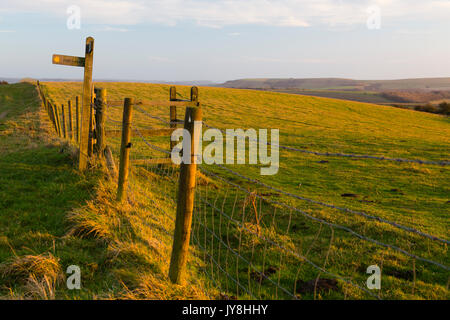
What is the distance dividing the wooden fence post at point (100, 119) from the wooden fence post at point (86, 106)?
0.18 m

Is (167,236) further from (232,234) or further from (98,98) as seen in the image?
(98,98)

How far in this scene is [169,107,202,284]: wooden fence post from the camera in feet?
11.5

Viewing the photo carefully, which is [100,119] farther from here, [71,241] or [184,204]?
[184,204]

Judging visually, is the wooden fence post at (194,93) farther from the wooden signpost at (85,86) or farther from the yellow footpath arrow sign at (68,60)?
the yellow footpath arrow sign at (68,60)

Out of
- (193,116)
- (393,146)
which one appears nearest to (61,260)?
(193,116)

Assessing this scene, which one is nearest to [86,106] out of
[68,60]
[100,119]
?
[100,119]

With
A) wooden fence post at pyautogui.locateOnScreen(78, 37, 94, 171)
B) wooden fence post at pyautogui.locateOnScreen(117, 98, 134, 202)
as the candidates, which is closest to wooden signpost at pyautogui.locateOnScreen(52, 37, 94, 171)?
wooden fence post at pyautogui.locateOnScreen(78, 37, 94, 171)

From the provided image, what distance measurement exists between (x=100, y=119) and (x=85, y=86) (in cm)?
76

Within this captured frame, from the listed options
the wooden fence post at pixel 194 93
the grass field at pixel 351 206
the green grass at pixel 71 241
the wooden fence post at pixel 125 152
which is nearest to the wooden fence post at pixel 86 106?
the green grass at pixel 71 241

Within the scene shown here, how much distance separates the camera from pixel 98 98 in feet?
25.6

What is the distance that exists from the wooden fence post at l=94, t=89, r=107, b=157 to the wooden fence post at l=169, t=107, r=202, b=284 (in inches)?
188

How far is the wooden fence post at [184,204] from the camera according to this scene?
3508 millimetres

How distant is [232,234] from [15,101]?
34155mm
